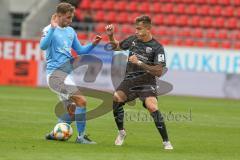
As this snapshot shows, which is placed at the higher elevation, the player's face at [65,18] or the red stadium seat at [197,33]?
the player's face at [65,18]

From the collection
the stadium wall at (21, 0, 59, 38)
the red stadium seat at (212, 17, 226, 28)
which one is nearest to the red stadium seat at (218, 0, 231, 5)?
the red stadium seat at (212, 17, 226, 28)

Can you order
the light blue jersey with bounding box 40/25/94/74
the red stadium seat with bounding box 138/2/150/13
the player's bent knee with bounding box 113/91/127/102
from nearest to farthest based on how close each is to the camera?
the player's bent knee with bounding box 113/91/127/102 → the light blue jersey with bounding box 40/25/94/74 → the red stadium seat with bounding box 138/2/150/13

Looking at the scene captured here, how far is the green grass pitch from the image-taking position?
1055 centimetres

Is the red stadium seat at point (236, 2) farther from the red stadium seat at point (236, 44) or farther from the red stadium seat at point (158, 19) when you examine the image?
the red stadium seat at point (158, 19)

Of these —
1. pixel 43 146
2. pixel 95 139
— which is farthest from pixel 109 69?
pixel 43 146

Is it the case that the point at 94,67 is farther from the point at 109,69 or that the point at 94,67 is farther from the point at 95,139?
the point at 95,139

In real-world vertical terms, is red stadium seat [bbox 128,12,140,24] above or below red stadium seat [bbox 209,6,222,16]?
below

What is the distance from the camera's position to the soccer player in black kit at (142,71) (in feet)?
37.7

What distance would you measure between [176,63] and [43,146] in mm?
15873

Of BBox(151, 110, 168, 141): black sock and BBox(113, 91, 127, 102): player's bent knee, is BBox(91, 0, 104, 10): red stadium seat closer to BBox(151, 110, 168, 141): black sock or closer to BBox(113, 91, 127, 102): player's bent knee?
BBox(113, 91, 127, 102): player's bent knee

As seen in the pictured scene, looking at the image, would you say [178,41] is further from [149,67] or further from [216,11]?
[149,67]

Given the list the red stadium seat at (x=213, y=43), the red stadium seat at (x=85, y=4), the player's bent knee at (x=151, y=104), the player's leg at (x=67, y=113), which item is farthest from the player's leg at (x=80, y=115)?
the red stadium seat at (x=85, y=4)

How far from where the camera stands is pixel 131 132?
558 inches

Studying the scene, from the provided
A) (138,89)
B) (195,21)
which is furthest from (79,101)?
(195,21)
